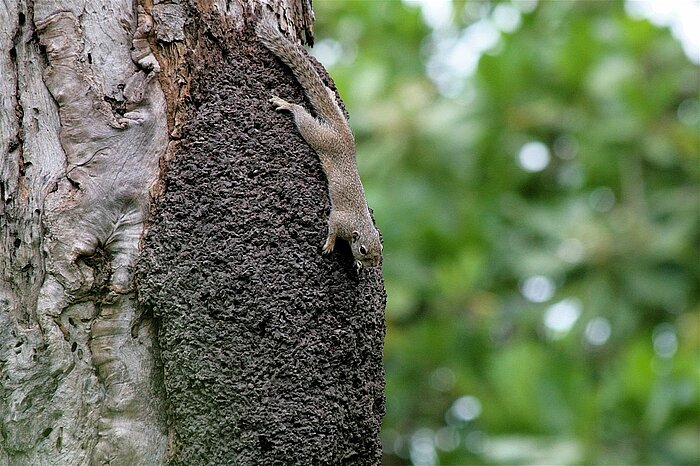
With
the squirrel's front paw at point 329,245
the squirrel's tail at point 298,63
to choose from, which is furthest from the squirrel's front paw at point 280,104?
the squirrel's front paw at point 329,245

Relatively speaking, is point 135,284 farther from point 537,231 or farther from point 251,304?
point 537,231

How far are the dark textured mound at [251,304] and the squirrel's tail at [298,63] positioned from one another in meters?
0.16

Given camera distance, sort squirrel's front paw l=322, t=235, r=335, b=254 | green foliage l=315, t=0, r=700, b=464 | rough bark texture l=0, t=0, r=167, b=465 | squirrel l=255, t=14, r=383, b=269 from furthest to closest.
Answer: green foliage l=315, t=0, r=700, b=464 < squirrel l=255, t=14, r=383, b=269 < squirrel's front paw l=322, t=235, r=335, b=254 < rough bark texture l=0, t=0, r=167, b=465

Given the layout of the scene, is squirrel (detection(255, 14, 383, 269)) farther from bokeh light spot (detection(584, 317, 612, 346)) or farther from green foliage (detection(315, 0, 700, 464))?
bokeh light spot (detection(584, 317, 612, 346))

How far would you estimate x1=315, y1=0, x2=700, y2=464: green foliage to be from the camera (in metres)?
7.18

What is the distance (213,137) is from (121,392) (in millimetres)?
736

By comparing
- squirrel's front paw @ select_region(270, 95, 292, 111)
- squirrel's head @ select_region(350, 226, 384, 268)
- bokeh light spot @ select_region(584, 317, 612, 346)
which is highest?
bokeh light spot @ select_region(584, 317, 612, 346)

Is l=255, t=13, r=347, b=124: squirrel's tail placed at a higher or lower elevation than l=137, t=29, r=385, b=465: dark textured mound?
higher

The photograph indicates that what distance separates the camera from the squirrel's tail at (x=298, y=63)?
2.87m

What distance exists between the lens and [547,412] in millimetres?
7152

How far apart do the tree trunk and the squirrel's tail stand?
0.31m

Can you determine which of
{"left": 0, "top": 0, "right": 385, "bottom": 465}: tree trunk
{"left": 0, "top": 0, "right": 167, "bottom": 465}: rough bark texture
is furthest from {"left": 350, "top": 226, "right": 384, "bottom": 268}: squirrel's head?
{"left": 0, "top": 0, "right": 167, "bottom": 465}: rough bark texture

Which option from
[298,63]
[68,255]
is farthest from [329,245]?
[68,255]

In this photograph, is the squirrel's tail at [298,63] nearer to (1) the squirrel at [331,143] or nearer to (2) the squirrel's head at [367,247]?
A: (1) the squirrel at [331,143]
